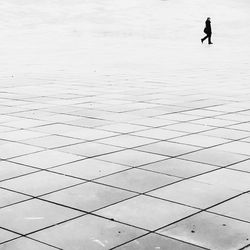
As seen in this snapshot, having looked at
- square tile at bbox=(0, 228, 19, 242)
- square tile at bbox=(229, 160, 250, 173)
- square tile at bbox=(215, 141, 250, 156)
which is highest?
square tile at bbox=(0, 228, 19, 242)

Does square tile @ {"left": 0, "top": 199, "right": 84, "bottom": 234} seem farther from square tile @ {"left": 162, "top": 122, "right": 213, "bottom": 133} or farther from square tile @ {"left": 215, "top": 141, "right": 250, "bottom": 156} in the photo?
square tile @ {"left": 162, "top": 122, "right": 213, "bottom": 133}

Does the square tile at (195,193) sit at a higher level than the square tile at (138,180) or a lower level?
lower

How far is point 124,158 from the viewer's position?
23.8 ft

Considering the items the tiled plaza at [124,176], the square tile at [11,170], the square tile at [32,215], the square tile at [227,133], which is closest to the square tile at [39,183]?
the tiled plaza at [124,176]

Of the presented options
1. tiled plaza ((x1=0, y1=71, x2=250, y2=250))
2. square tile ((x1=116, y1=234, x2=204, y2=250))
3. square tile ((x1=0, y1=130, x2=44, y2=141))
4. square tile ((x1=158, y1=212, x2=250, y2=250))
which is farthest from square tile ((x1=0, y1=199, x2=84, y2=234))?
square tile ((x1=0, y1=130, x2=44, y2=141))

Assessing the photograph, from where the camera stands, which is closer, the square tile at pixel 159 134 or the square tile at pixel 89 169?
the square tile at pixel 89 169

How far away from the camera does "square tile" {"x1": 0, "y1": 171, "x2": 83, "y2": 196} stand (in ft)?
19.6

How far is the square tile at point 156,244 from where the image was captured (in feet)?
14.9

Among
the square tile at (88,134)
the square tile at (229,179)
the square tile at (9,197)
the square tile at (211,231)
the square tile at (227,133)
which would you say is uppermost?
the square tile at (9,197)

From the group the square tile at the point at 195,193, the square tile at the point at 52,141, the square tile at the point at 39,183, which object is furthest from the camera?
the square tile at the point at 52,141

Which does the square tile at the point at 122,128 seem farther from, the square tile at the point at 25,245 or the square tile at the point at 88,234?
the square tile at the point at 25,245

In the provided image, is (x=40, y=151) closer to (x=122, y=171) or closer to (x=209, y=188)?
(x=122, y=171)

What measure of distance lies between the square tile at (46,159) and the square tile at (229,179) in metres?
1.65

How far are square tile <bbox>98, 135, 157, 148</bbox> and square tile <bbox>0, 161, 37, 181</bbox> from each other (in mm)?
1576
